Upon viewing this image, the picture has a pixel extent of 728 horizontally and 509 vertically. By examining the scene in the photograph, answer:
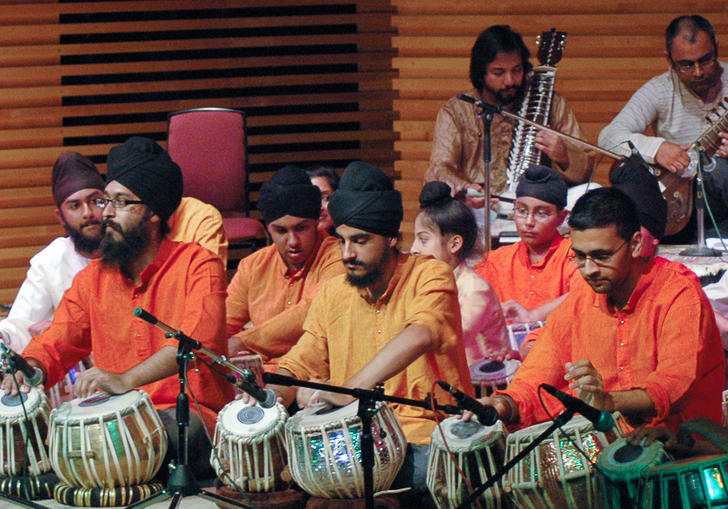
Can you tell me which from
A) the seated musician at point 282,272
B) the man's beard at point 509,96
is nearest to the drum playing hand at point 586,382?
the seated musician at point 282,272

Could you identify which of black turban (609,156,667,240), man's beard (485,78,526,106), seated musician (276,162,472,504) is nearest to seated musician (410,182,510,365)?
seated musician (276,162,472,504)

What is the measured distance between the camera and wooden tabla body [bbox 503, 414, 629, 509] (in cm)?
349

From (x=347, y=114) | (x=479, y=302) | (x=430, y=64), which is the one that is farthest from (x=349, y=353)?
(x=347, y=114)

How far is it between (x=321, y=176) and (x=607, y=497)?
3.75 meters

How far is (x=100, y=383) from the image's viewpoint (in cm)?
443

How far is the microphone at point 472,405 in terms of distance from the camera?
3.12 metres

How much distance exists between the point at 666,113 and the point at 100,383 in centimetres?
439

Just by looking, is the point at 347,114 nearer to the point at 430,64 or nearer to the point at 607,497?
the point at 430,64

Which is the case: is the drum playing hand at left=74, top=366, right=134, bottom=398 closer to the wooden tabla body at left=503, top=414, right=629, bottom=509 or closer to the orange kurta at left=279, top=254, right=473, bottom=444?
the orange kurta at left=279, top=254, right=473, bottom=444

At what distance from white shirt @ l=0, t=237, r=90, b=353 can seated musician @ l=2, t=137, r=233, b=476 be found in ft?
2.91

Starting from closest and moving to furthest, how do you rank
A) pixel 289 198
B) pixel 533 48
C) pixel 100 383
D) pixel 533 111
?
pixel 100 383, pixel 289 198, pixel 533 111, pixel 533 48

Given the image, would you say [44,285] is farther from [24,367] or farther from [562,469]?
[562,469]

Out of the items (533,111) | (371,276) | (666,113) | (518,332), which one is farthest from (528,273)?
(371,276)

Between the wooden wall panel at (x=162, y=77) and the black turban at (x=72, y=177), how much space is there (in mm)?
2454
